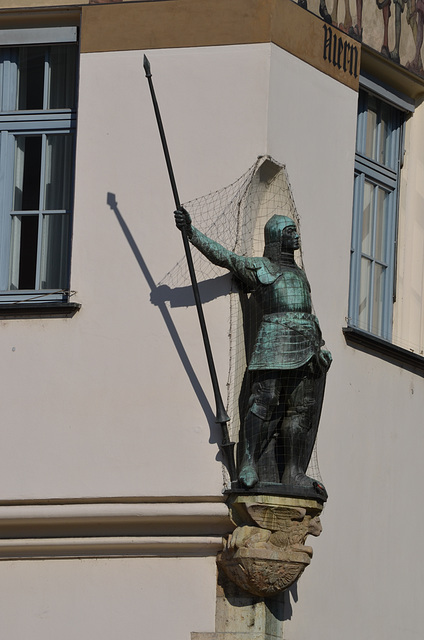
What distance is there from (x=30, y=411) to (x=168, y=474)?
1029 millimetres

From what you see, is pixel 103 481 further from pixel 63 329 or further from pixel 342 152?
pixel 342 152

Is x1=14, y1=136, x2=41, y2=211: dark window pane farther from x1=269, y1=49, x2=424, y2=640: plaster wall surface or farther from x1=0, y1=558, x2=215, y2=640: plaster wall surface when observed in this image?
x1=0, y1=558, x2=215, y2=640: plaster wall surface

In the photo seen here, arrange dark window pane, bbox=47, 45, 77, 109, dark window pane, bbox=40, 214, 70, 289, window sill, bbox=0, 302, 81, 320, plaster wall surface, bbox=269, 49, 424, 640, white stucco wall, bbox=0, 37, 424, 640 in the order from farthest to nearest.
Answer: dark window pane, bbox=47, 45, 77, 109 < dark window pane, bbox=40, 214, 70, 289 < plaster wall surface, bbox=269, 49, 424, 640 < window sill, bbox=0, 302, 81, 320 < white stucco wall, bbox=0, 37, 424, 640

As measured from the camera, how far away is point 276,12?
1312cm

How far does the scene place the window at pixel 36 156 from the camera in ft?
44.4

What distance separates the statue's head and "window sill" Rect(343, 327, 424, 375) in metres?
1.03

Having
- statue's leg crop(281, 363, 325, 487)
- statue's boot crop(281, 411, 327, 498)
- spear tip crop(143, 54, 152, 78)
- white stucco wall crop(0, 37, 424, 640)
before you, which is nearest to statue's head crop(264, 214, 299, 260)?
white stucco wall crop(0, 37, 424, 640)

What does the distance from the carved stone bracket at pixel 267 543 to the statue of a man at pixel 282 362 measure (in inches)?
4.8

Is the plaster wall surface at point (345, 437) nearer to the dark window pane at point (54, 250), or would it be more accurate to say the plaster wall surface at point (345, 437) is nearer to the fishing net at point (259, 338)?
the fishing net at point (259, 338)

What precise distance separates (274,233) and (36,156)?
199 cm

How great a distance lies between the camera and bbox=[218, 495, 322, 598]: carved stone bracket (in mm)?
12156

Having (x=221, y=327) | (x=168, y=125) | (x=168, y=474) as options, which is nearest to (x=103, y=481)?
(x=168, y=474)

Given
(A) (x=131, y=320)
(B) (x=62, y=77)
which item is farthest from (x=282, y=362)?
(B) (x=62, y=77)

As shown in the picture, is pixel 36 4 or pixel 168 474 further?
pixel 36 4
